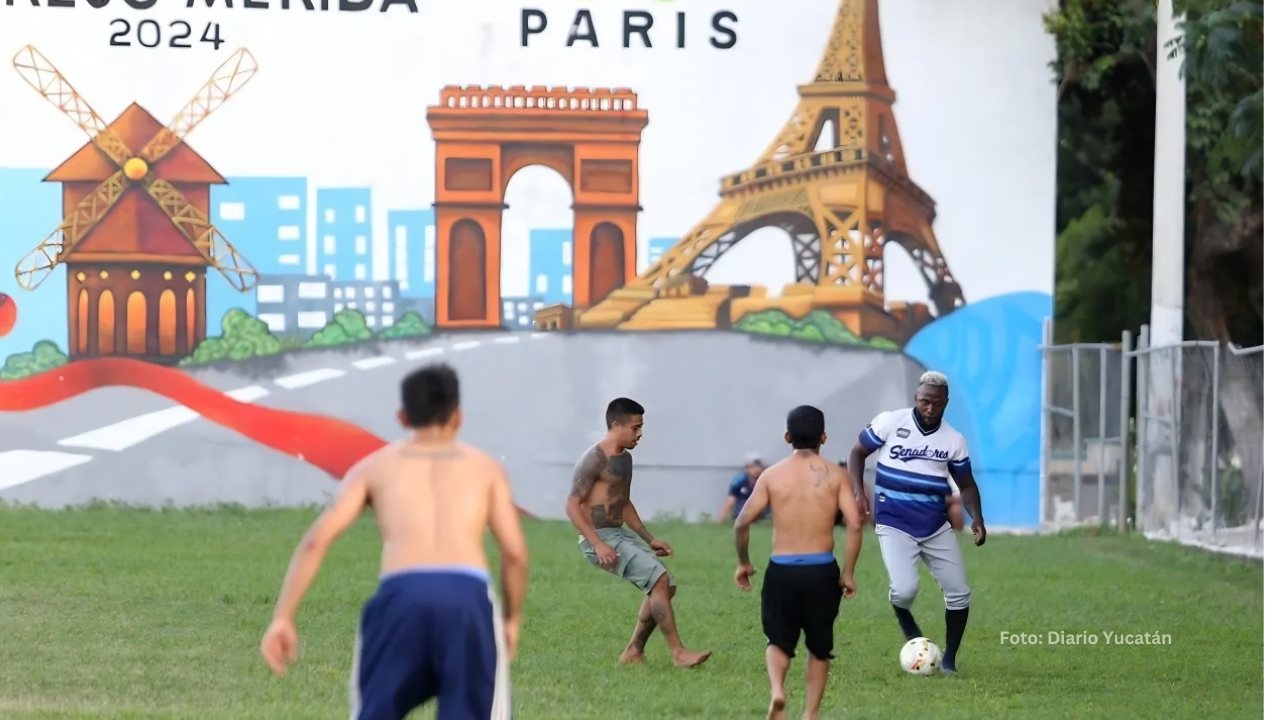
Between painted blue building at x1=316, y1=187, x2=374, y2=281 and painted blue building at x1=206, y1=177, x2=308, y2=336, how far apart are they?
206mm

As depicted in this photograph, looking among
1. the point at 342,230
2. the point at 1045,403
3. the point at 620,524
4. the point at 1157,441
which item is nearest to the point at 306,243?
the point at 342,230

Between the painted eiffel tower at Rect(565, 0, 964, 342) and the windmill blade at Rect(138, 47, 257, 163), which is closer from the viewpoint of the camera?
the windmill blade at Rect(138, 47, 257, 163)

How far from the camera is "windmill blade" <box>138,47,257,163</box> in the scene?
84.4ft

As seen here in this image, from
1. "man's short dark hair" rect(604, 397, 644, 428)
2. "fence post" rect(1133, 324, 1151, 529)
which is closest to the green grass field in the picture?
"man's short dark hair" rect(604, 397, 644, 428)

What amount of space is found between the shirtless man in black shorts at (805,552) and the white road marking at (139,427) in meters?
16.0

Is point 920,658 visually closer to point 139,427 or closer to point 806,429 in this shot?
point 806,429

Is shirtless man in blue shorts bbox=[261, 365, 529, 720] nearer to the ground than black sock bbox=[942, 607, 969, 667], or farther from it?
farther from it

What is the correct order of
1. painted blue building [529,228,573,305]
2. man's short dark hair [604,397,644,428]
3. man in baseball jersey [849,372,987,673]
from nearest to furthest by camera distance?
man's short dark hair [604,397,644,428]
man in baseball jersey [849,372,987,673]
painted blue building [529,228,573,305]

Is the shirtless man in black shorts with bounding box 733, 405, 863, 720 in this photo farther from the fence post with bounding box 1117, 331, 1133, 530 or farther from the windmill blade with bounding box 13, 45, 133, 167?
the windmill blade with bounding box 13, 45, 133, 167

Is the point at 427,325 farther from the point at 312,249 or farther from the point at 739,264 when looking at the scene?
the point at 739,264

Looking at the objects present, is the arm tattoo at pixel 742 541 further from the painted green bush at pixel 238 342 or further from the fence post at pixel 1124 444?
the painted green bush at pixel 238 342

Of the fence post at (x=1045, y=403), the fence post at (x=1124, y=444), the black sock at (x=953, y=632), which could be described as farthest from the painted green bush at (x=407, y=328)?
the black sock at (x=953, y=632)

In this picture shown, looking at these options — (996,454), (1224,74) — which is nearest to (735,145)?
(996,454)

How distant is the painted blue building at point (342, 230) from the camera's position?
25953 millimetres
